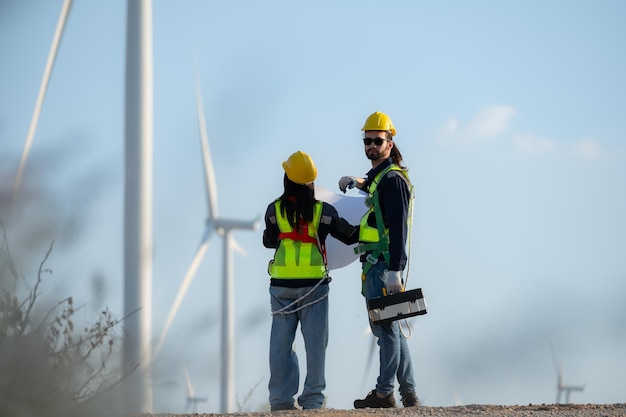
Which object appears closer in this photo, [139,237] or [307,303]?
[307,303]

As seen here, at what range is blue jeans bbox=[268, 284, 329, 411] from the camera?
35.6 ft

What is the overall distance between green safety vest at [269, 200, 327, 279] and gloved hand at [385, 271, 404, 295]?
2.12 ft

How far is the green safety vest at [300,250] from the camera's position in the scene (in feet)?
35.4

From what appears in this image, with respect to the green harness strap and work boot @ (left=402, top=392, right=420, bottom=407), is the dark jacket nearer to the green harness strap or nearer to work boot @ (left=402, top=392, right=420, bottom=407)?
the green harness strap

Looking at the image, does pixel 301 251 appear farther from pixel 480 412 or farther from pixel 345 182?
pixel 480 412

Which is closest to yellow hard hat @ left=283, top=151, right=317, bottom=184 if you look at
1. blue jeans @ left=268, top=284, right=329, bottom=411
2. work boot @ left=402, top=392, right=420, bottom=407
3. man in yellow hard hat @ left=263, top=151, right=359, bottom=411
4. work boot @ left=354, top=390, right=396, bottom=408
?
man in yellow hard hat @ left=263, top=151, right=359, bottom=411

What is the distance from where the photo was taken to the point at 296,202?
35.4 ft

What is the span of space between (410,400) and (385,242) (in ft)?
4.85

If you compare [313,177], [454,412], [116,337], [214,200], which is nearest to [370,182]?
[313,177]

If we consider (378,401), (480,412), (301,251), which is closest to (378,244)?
(301,251)

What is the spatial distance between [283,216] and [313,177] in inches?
16.7

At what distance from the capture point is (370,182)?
36.1ft

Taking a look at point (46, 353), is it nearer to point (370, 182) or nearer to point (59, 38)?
point (370, 182)

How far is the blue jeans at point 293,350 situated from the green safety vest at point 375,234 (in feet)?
1.64
